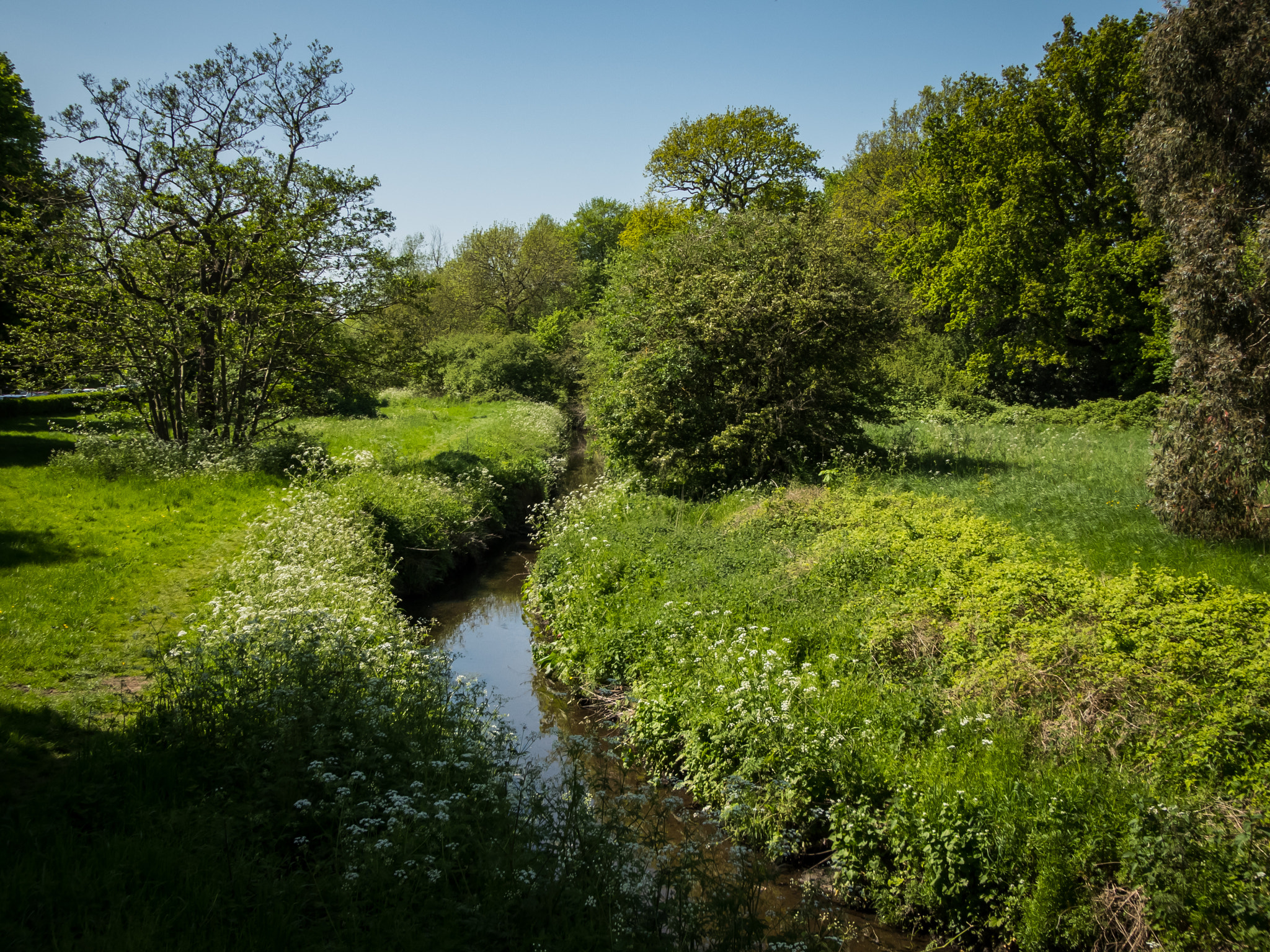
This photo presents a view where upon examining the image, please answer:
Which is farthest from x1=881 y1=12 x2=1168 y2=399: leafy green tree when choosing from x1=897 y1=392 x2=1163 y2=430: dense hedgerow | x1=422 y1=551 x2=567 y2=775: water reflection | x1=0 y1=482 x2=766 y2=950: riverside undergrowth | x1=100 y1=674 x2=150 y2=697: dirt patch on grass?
x1=100 y1=674 x2=150 y2=697: dirt patch on grass

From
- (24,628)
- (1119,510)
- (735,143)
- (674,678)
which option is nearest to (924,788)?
(674,678)

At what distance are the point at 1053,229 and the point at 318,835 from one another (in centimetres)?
2829

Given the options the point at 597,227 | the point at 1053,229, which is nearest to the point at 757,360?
the point at 1053,229

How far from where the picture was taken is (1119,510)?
439 inches

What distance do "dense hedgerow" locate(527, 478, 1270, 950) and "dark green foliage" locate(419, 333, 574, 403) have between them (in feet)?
104

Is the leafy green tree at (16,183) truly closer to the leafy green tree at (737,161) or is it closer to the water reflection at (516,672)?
the water reflection at (516,672)

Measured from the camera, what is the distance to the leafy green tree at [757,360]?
51.1 ft

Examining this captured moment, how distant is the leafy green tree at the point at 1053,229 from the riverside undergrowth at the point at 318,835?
22778mm

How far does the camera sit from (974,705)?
21.4 ft

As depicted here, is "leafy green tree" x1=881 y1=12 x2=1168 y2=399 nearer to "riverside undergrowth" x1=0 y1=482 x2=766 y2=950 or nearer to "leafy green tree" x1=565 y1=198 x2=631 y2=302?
"riverside undergrowth" x1=0 y1=482 x2=766 y2=950

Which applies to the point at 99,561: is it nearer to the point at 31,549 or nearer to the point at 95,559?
the point at 95,559

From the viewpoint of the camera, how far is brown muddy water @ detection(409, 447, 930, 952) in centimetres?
584

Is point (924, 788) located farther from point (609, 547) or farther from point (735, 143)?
point (735, 143)

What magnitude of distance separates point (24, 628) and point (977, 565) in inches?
419
